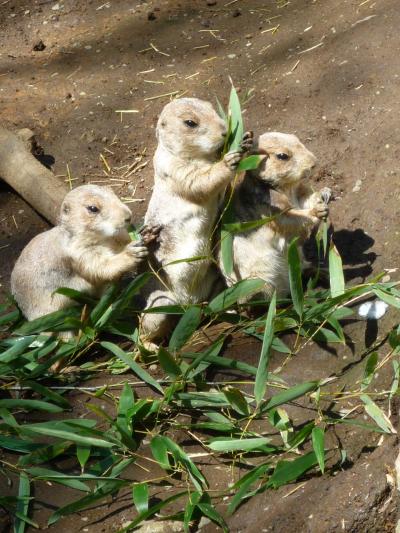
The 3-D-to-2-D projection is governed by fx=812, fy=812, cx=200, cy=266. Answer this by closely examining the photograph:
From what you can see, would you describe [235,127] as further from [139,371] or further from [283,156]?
[139,371]

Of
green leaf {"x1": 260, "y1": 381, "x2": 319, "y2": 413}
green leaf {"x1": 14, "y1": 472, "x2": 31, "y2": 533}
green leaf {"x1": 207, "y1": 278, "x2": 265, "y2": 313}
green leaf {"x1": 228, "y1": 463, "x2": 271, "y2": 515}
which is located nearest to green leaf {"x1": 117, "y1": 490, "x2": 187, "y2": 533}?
green leaf {"x1": 228, "y1": 463, "x2": 271, "y2": 515}

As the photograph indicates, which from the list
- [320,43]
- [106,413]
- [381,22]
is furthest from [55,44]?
[106,413]

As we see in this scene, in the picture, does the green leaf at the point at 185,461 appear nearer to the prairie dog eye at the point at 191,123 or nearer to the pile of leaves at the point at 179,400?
the pile of leaves at the point at 179,400

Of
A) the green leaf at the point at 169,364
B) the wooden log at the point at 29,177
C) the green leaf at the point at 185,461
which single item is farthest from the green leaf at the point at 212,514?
the wooden log at the point at 29,177

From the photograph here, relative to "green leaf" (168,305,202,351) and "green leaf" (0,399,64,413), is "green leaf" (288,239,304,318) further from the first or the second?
"green leaf" (0,399,64,413)

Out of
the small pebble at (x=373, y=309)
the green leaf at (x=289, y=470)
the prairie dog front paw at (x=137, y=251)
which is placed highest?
the prairie dog front paw at (x=137, y=251)

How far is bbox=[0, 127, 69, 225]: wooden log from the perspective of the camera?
6.71 metres

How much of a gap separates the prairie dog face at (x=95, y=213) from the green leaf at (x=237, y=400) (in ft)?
4.92

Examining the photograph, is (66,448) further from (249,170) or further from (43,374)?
(249,170)

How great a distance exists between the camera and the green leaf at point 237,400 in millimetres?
4594

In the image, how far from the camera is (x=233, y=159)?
5.21 metres

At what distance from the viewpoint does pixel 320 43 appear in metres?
7.55

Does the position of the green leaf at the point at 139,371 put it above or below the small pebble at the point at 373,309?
above

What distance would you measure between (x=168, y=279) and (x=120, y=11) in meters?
4.49
